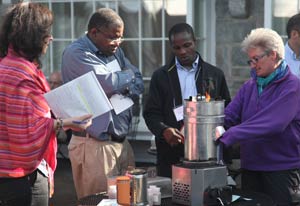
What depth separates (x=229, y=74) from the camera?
265 inches

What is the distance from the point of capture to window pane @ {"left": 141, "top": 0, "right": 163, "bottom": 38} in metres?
7.04

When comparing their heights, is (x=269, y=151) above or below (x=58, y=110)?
below

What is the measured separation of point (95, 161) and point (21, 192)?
36.3 inches

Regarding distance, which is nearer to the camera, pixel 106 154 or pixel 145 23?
pixel 106 154

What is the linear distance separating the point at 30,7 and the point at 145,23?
4015 mm

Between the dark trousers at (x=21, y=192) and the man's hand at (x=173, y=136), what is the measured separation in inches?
43.0

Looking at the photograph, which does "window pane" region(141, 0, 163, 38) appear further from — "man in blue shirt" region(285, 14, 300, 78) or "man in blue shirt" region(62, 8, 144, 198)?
"man in blue shirt" region(62, 8, 144, 198)

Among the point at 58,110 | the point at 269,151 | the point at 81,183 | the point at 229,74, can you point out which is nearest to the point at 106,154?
the point at 81,183

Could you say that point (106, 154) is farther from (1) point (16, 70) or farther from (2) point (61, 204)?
(2) point (61, 204)

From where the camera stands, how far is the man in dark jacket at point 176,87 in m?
4.21

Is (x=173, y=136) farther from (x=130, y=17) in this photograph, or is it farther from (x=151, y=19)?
(x=130, y=17)

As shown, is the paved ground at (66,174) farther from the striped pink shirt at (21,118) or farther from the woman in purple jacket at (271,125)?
the striped pink shirt at (21,118)

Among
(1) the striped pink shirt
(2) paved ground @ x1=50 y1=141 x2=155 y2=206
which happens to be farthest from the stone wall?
(1) the striped pink shirt

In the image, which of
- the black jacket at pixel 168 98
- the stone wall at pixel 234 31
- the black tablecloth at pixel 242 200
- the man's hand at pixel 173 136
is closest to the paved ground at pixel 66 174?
the stone wall at pixel 234 31
